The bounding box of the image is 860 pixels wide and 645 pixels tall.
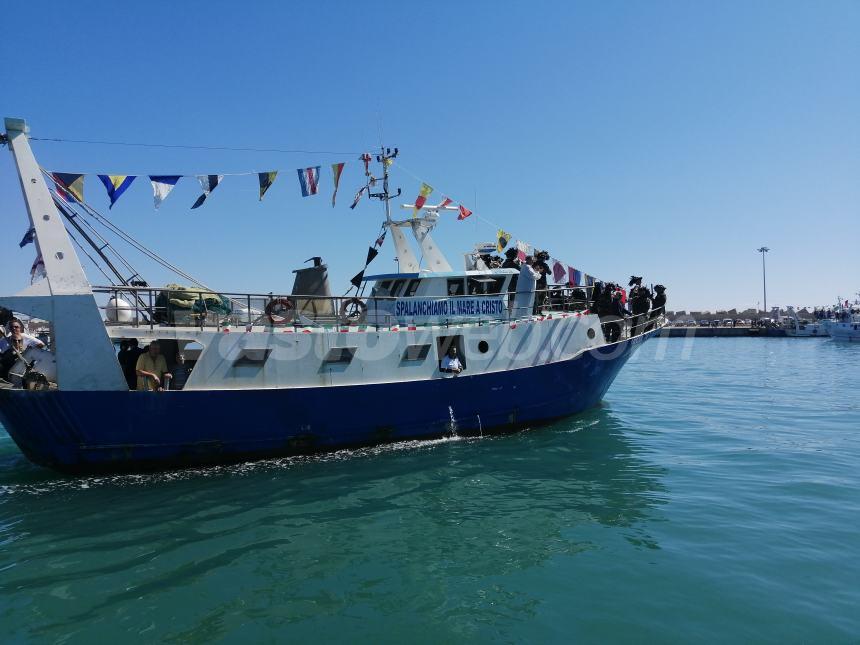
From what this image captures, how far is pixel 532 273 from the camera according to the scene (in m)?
14.3

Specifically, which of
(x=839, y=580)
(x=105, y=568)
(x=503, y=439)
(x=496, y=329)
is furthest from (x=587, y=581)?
(x=496, y=329)

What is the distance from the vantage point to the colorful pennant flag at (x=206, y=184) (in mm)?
12234

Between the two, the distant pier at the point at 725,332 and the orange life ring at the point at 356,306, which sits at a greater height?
the orange life ring at the point at 356,306

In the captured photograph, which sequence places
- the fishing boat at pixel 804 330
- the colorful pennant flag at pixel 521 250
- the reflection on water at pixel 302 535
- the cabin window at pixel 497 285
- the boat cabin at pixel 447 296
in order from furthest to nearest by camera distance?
the fishing boat at pixel 804 330
the colorful pennant flag at pixel 521 250
the cabin window at pixel 497 285
the boat cabin at pixel 447 296
the reflection on water at pixel 302 535

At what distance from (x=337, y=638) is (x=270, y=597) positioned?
3.66 ft

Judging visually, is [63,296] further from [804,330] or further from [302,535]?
[804,330]

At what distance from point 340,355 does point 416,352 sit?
6.02 feet

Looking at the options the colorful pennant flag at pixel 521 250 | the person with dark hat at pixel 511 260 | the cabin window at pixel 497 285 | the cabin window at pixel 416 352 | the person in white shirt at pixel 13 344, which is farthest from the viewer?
the colorful pennant flag at pixel 521 250

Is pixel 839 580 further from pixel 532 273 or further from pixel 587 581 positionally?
pixel 532 273

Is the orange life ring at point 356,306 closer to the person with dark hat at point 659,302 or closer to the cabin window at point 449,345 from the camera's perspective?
the cabin window at point 449,345

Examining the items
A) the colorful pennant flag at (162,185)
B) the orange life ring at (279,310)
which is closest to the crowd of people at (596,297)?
the orange life ring at (279,310)

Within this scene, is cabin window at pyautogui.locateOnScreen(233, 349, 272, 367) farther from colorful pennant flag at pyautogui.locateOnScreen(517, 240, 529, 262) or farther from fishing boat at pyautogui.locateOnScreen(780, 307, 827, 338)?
fishing boat at pyautogui.locateOnScreen(780, 307, 827, 338)

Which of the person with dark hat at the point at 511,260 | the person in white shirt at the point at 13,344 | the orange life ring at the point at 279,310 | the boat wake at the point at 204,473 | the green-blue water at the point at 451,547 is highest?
the person with dark hat at the point at 511,260

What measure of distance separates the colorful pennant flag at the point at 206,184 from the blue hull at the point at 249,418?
479 cm
